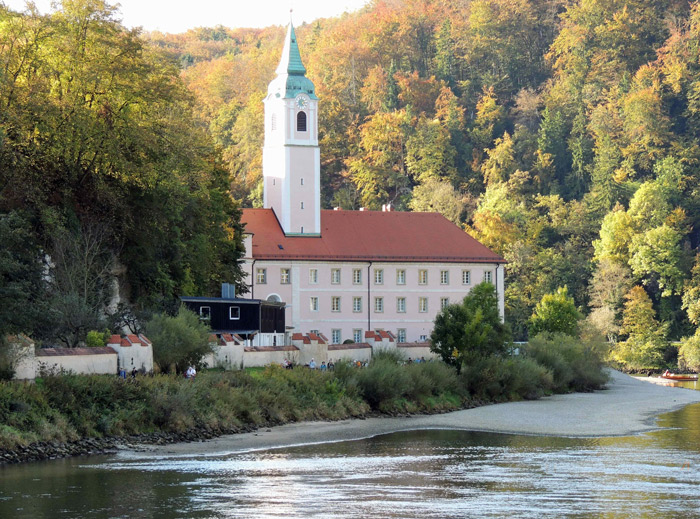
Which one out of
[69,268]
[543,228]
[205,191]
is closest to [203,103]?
[543,228]

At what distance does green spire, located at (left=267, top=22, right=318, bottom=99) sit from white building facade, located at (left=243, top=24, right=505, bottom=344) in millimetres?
65

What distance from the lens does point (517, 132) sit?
126 m

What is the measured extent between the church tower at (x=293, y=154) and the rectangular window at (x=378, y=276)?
4.58m

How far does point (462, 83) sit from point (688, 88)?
25046mm

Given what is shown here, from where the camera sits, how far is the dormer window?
8688cm

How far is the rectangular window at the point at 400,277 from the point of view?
85.3 m

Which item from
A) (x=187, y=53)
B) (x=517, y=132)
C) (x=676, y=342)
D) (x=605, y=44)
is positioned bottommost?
(x=676, y=342)

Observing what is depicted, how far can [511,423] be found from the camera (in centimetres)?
5053

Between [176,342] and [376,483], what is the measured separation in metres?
17.3

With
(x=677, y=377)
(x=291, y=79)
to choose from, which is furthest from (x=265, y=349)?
(x=677, y=377)

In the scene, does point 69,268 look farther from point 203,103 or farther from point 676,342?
point 203,103

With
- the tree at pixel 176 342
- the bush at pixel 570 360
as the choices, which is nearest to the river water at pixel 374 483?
the tree at pixel 176 342

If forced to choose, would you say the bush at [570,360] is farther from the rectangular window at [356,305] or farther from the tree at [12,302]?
the tree at [12,302]

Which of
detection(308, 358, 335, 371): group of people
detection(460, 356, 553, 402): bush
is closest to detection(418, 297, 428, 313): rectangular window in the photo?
detection(460, 356, 553, 402): bush
